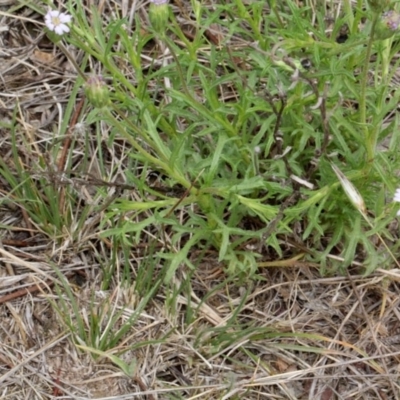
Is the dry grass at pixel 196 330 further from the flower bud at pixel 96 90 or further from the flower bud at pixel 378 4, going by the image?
the flower bud at pixel 378 4

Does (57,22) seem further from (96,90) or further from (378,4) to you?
(378,4)

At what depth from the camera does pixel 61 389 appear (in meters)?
2.12

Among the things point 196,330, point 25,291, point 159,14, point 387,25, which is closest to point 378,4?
point 387,25

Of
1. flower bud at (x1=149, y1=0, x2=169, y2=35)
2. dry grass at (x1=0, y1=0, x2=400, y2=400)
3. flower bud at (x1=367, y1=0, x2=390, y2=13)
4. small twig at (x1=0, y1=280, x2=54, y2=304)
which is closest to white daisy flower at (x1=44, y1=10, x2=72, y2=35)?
flower bud at (x1=149, y1=0, x2=169, y2=35)

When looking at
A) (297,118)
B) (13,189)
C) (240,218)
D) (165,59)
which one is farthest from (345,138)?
(13,189)

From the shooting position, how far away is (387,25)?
159 cm

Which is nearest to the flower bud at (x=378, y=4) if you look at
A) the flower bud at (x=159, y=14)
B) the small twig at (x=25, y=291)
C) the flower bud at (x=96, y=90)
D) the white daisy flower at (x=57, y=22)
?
the flower bud at (x=159, y=14)

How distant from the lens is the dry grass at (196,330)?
214 centimetres

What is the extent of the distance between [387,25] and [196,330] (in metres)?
1.12

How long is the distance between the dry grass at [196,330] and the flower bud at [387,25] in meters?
0.90

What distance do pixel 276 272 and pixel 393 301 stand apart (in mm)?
393

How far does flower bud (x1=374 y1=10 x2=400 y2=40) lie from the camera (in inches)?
62.1

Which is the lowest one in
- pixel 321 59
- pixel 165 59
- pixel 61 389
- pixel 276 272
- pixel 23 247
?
pixel 61 389

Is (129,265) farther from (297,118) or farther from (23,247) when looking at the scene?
(297,118)
